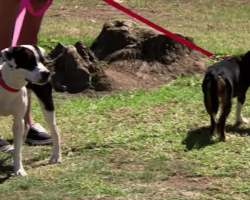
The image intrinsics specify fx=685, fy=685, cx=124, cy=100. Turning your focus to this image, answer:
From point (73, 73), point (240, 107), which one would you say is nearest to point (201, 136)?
point (240, 107)

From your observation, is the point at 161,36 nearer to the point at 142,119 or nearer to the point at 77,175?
the point at 142,119

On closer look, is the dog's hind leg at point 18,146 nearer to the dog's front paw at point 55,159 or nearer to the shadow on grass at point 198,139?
the dog's front paw at point 55,159

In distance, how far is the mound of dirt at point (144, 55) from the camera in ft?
29.3

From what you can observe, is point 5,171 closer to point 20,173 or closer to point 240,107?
point 20,173

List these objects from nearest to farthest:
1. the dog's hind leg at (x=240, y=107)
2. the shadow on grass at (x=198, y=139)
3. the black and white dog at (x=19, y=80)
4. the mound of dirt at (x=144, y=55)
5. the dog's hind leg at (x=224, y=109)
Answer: the black and white dog at (x=19, y=80)
the shadow on grass at (x=198, y=139)
the dog's hind leg at (x=224, y=109)
the dog's hind leg at (x=240, y=107)
the mound of dirt at (x=144, y=55)

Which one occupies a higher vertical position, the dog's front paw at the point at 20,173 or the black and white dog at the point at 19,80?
the black and white dog at the point at 19,80

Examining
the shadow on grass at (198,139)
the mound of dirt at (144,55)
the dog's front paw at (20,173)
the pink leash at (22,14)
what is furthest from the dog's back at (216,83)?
the mound of dirt at (144,55)

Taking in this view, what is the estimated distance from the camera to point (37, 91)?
588cm

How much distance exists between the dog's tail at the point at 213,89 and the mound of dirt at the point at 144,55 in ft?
7.19

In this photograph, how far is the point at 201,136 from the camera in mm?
6699

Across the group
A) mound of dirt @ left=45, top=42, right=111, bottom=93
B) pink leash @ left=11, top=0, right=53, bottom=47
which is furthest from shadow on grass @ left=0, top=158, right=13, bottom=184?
mound of dirt @ left=45, top=42, right=111, bottom=93

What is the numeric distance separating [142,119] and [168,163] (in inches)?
57.4

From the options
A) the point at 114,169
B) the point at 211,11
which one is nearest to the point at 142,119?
the point at 114,169

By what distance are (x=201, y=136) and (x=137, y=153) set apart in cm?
81
